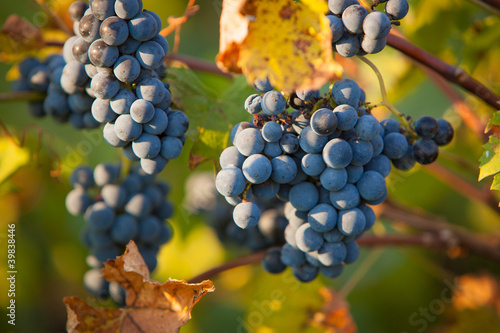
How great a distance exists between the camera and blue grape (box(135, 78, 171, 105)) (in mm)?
814

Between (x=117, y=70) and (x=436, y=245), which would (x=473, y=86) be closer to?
(x=436, y=245)

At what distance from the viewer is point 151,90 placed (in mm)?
813

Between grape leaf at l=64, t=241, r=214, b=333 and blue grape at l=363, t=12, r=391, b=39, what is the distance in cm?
55

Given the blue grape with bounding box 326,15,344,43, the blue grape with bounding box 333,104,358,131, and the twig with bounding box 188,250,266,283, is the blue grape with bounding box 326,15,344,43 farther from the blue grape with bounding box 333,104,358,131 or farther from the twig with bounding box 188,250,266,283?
the twig with bounding box 188,250,266,283

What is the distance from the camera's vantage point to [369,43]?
2.50 ft

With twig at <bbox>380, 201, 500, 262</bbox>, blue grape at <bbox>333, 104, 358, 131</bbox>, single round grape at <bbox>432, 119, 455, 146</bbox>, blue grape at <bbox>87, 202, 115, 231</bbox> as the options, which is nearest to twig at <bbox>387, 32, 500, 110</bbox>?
single round grape at <bbox>432, 119, 455, 146</bbox>

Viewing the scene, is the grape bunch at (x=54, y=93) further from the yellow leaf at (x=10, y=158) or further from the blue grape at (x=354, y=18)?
the blue grape at (x=354, y=18)

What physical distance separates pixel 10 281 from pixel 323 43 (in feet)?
4.43

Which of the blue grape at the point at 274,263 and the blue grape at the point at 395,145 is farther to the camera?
the blue grape at the point at 274,263

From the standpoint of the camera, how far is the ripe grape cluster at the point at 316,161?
77 centimetres

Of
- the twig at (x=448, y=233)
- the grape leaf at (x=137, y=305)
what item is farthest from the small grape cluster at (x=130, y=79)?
the twig at (x=448, y=233)

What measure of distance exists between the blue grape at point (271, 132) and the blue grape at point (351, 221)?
0.19 m

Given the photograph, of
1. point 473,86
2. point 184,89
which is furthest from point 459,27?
point 184,89

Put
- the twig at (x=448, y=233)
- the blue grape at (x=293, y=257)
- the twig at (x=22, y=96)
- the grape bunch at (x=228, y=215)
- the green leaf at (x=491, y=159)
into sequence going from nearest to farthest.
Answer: the green leaf at (x=491, y=159), the blue grape at (x=293, y=257), the twig at (x=22, y=96), the grape bunch at (x=228, y=215), the twig at (x=448, y=233)
